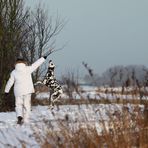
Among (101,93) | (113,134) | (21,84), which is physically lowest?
(113,134)

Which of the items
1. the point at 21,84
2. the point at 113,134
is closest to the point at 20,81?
the point at 21,84

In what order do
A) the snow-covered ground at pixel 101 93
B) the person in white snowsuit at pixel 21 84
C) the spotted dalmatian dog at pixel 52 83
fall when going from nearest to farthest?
the snow-covered ground at pixel 101 93 → the person in white snowsuit at pixel 21 84 → the spotted dalmatian dog at pixel 52 83

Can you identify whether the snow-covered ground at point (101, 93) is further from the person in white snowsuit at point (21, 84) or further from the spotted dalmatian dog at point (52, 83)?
the spotted dalmatian dog at point (52, 83)

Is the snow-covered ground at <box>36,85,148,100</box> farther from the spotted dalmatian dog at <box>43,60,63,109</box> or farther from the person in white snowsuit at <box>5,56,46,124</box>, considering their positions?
the spotted dalmatian dog at <box>43,60,63,109</box>

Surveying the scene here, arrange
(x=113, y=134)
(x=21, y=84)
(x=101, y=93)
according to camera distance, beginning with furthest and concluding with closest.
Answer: (x=21, y=84)
(x=101, y=93)
(x=113, y=134)

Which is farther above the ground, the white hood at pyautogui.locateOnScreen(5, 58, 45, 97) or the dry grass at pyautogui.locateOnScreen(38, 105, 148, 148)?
the white hood at pyautogui.locateOnScreen(5, 58, 45, 97)

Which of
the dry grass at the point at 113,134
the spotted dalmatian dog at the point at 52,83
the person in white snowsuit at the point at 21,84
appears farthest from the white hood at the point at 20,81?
the dry grass at the point at 113,134

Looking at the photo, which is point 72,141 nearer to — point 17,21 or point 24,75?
point 24,75

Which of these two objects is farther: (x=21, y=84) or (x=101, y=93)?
(x=21, y=84)

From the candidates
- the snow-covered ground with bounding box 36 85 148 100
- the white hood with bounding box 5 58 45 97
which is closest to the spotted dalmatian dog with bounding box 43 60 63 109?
the white hood with bounding box 5 58 45 97

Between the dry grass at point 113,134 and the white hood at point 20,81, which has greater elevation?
the white hood at point 20,81

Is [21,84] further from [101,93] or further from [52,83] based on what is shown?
[101,93]

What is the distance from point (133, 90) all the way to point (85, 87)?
2.01ft

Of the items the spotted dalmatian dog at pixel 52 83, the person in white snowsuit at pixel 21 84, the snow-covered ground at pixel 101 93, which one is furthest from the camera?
the spotted dalmatian dog at pixel 52 83
